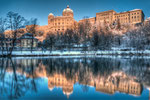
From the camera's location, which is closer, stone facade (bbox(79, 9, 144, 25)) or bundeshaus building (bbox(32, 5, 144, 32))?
stone facade (bbox(79, 9, 144, 25))

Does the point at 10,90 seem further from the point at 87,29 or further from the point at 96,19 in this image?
the point at 96,19

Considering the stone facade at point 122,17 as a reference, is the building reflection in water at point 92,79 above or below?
below

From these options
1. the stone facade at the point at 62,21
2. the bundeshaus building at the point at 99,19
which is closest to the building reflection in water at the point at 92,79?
the bundeshaus building at the point at 99,19

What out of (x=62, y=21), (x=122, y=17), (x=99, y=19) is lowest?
(x=62, y=21)

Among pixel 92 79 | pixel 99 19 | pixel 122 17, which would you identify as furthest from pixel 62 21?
pixel 92 79

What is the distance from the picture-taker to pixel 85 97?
4492mm

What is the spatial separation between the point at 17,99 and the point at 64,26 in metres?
108

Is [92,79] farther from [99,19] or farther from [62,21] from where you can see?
[62,21]

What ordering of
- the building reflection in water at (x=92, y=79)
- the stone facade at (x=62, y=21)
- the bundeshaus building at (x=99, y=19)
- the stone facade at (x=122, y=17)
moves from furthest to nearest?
the stone facade at (x=62, y=21), the bundeshaus building at (x=99, y=19), the stone facade at (x=122, y=17), the building reflection in water at (x=92, y=79)

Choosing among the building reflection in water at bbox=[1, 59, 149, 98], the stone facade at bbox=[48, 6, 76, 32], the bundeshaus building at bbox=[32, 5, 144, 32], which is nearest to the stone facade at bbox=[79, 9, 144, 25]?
the bundeshaus building at bbox=[32, 5, 144, 32]

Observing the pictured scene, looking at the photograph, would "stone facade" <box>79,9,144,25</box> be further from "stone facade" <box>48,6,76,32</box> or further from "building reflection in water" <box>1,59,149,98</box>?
"building reflection in water" <box>1,59,149,98</box>

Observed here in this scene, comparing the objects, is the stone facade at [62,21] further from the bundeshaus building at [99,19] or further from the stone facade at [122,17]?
the stone facade at [122,17]

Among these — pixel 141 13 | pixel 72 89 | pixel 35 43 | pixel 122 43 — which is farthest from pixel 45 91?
pixel 141 13

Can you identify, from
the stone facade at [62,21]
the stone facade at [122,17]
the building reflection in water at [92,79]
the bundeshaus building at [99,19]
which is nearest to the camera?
the building reflection in water at [92,79]
